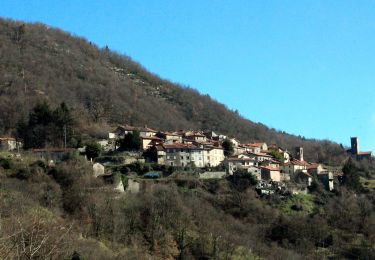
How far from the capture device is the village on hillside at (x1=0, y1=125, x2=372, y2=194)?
5388 centimetres

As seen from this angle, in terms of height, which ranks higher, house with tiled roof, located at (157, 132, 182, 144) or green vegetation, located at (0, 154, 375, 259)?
house with tiled roof, located at (157, 132, 182, 144)

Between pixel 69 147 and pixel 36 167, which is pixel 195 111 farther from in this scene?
pixel 36 167

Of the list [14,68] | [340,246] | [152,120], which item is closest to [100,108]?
[152,120]

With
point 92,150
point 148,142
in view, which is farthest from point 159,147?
point 92,150

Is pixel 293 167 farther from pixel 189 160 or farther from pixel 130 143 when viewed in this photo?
pixel 130 143

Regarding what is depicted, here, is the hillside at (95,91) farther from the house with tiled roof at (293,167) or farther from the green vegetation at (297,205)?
the green vegetation at (297,205)

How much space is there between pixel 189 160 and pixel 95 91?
4329cm

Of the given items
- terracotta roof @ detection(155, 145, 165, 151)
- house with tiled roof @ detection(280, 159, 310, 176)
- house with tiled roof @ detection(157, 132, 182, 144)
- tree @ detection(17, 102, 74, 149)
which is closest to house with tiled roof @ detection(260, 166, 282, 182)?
house with tiled roof @ detection(280, 159, 310, 176)

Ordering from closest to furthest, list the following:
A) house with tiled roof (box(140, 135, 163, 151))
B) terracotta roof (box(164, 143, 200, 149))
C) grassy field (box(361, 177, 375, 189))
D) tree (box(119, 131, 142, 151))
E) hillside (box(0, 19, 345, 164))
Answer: tree (box(119, 131, 142, 151)) → terracotta roof (box(164, 143, 200, 149)) → house with tiled roof (box(140, 135, 163, 151)) → grassy field (box(361, 177, 375, 189)) → hillside (box(0, 19, 345, 164))

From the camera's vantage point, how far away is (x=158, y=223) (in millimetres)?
46062

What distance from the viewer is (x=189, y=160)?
202 ft

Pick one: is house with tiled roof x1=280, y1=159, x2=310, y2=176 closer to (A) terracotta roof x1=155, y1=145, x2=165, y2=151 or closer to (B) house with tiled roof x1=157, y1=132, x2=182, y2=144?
(B) house with tiled roof x1=157, y1=132, x2=182, y2=144

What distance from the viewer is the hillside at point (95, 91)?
87.5m

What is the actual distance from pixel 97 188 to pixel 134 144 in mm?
14165
